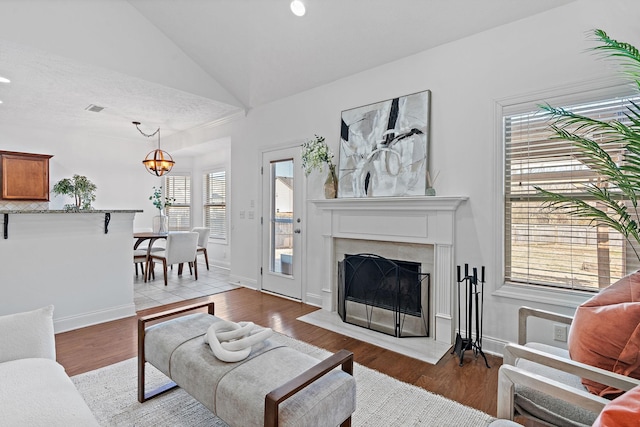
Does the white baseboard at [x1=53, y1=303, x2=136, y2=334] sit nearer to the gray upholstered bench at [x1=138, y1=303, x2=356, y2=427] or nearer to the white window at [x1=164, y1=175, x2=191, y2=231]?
the gray upholstered bench at [x1=138, y1=303, x2=356, y2=427]

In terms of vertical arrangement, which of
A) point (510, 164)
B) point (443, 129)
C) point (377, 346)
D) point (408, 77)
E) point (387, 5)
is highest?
point (387, 5)

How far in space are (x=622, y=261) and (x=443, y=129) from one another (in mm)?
1679

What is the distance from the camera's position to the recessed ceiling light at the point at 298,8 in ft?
10.3

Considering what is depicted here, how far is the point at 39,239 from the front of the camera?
3.12 meters

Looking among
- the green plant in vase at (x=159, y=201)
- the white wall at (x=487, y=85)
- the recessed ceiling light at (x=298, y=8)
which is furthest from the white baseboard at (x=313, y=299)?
the green plant in vase at (x=159, y=201)

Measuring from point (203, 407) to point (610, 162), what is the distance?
2.85m

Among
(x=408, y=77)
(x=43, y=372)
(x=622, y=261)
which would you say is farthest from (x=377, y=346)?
(x=408, y=77)

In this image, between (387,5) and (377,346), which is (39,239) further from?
(387,5)

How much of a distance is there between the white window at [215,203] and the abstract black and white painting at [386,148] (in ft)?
13.1

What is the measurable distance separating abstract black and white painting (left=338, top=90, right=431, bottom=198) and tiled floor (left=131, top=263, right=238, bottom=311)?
8.58 ft

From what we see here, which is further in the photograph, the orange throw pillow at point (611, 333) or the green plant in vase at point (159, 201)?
the green plant in vase at point (159, 201)

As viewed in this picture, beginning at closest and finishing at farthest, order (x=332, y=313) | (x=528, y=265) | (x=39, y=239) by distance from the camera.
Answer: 1. (x=528, y=265)
2. (x=39, y=239)
3. (x=332, y=313)

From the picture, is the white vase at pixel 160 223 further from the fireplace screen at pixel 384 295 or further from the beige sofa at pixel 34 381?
the beige sofa at pixel 34 381

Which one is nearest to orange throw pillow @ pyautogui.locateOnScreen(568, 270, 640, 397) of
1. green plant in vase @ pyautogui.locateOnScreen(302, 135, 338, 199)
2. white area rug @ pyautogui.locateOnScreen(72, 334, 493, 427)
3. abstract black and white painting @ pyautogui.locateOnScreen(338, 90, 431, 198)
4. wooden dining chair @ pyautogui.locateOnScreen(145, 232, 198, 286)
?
white area rug @ pyautogui.locateOnScreen(72, 334, 493, 427)
